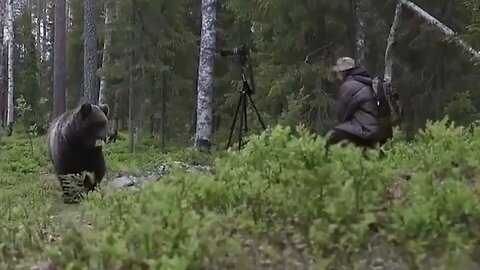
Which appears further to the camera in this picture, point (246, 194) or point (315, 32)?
point (315, 32)

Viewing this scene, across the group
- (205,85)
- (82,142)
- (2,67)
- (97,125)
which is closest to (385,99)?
(97,125)

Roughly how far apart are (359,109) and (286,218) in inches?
153

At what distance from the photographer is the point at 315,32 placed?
14.7 metres

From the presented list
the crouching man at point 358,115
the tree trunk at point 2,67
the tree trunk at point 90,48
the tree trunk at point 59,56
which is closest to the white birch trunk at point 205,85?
the tree trunk at point 90,48

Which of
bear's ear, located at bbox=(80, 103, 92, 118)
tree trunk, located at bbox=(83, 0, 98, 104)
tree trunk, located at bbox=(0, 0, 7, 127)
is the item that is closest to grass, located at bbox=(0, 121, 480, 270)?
bear's ear, located at bbox=(80, 103, 92, 118)

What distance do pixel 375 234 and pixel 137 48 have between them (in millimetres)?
18723

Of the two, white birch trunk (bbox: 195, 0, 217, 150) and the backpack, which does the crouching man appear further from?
white birch trunk (bbox: 195, 0, 217, 150)

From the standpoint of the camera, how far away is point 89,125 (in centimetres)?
1145

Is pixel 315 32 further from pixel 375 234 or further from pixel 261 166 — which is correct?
pixel 375 234

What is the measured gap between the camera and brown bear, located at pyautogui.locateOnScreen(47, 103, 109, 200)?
1142cm

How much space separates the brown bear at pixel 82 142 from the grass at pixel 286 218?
6.44m

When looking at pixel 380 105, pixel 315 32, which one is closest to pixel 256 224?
pixel 380 105

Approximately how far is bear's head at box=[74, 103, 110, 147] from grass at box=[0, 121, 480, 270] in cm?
644

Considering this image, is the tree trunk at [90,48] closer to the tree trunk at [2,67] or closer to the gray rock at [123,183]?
the gray rock at [123,183]
